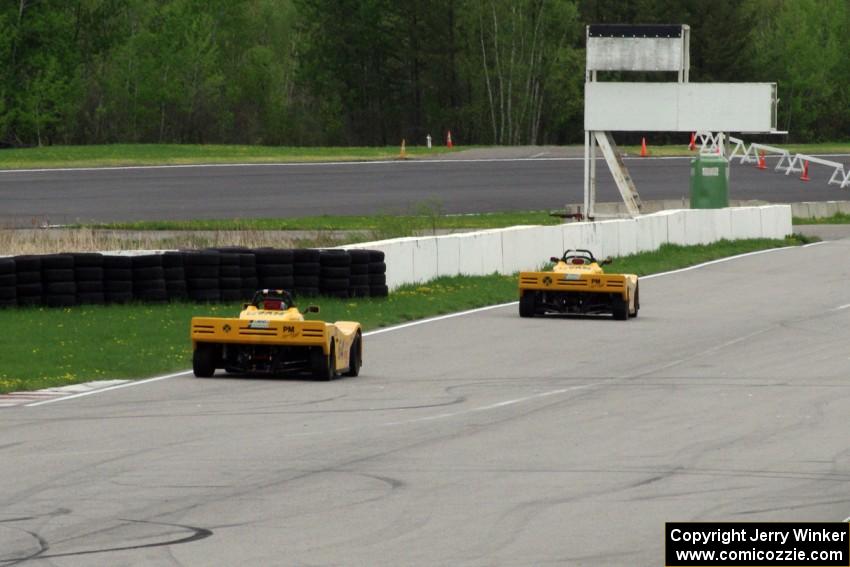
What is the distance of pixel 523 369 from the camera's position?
18.2 metres

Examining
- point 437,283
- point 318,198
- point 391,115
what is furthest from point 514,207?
point 391,115

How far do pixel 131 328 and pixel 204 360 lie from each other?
4.35m

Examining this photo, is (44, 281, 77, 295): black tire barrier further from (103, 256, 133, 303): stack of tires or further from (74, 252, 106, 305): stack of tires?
(103, 256, 133, 303): stack of tires

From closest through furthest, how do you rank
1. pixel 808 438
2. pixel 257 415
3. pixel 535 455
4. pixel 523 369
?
pixel 535 455 → pixel 808 438 → pixel 257 415 → pixel 523 369

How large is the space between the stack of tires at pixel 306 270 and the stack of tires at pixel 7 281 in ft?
13.5

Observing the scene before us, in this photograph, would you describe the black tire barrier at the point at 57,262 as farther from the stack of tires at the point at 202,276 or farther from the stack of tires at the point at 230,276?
the stack of tires at the point at 230,276

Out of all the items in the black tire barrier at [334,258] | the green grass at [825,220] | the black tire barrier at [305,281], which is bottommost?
the green grass at [825,220]

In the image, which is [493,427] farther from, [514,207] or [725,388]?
[514,207]

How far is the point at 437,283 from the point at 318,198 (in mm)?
22800

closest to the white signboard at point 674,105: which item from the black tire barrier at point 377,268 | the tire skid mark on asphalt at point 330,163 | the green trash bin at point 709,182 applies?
the green trash bin at point 709,182

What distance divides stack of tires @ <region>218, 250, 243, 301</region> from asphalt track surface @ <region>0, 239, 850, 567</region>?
13.6ft

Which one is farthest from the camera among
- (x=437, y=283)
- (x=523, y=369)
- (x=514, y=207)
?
(x=514, y=207)

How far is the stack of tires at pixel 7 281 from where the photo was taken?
22.5 m

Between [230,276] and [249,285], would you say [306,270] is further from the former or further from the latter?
[230,276]
